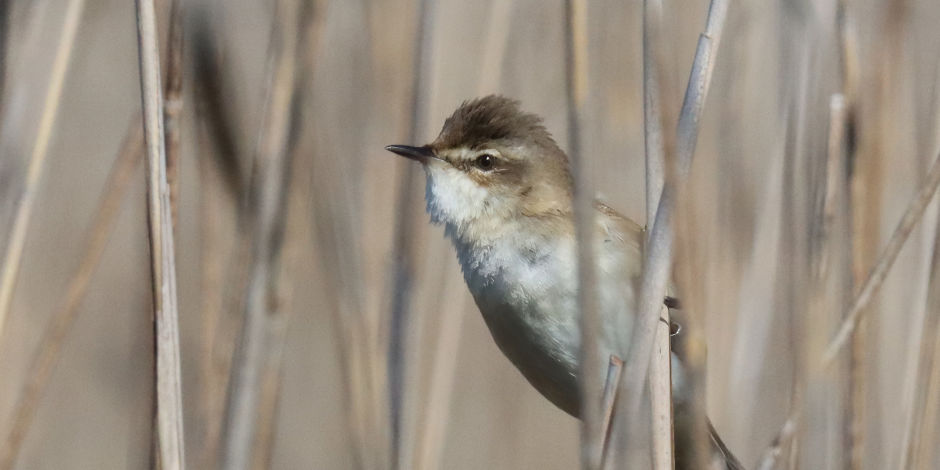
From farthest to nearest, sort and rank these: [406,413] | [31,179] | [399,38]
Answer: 1. [399,38]
2. [406,413]
3. [31,179]

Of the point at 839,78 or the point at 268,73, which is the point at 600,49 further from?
the point at 268,73

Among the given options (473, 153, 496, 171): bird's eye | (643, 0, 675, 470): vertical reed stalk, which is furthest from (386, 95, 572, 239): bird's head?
(643, 0, 675, 470): vertical reed stalk

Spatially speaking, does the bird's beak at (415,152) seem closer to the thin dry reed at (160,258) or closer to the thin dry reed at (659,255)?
the thin dry reed at (160,258)

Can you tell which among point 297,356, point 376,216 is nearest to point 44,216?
point 297,356

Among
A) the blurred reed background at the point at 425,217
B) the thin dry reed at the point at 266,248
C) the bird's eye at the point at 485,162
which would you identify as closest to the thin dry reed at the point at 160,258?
the blurred reed background at the point at 425,217

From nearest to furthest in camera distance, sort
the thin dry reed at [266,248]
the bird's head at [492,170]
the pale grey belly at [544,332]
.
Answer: the thin dry reed at [266,248]
the pale grey belly at [544,332]
the bird's head at [492,170]

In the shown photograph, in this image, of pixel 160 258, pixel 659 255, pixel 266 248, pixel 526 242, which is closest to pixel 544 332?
pixel 526 242

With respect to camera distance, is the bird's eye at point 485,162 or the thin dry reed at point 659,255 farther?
the bird's eye at point 485,162
